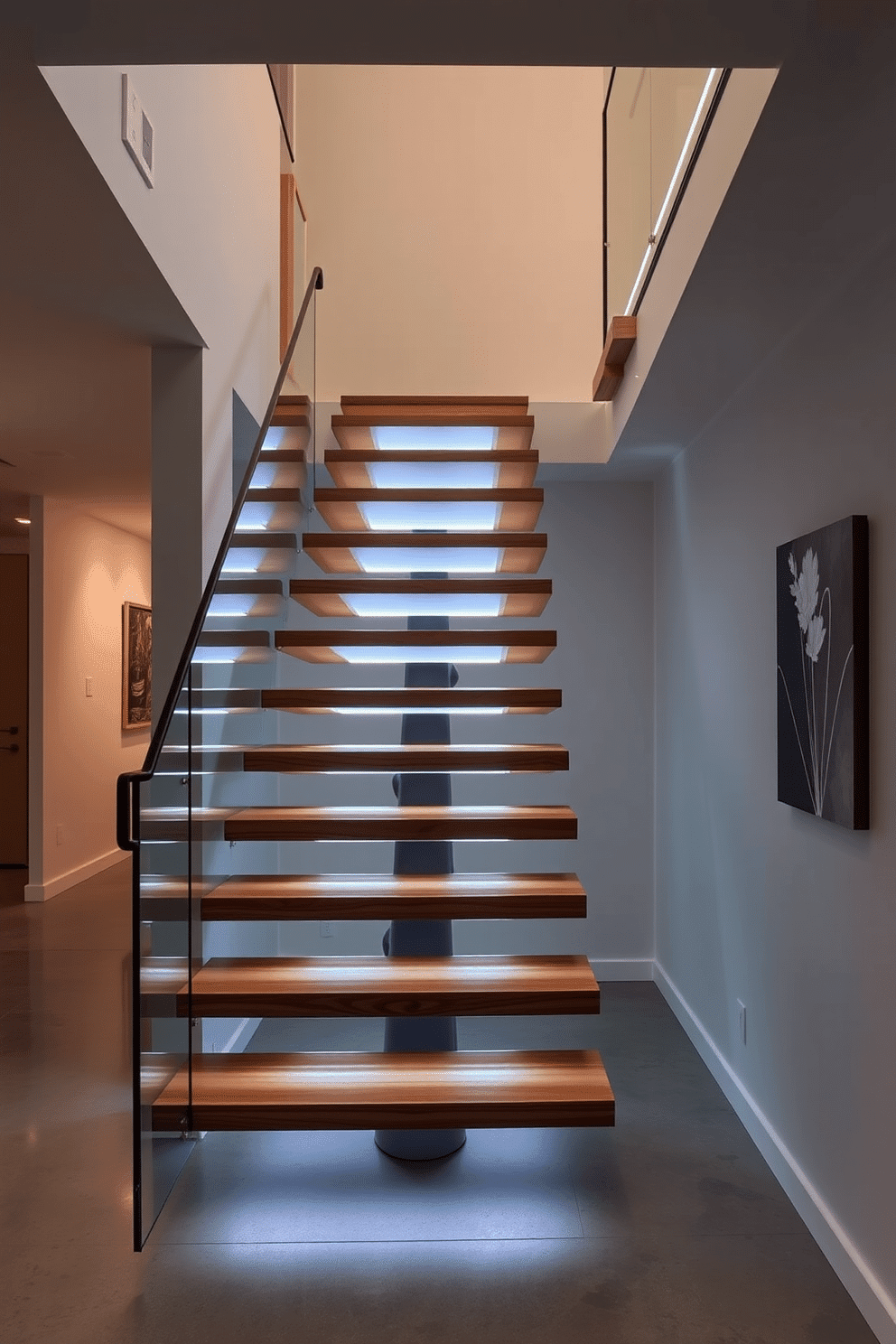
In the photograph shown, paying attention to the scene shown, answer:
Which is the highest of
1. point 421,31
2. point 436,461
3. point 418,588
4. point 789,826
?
point 421,31

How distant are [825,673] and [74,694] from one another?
5862 mm

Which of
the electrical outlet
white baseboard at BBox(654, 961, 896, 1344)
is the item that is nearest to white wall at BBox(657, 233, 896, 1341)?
white baseboard at BBox(654, 961, 896, 1344)

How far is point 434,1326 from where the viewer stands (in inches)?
92.0

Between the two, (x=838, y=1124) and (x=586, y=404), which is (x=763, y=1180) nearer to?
(x=838, y=1124)

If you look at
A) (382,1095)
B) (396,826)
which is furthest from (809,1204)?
(396,826)

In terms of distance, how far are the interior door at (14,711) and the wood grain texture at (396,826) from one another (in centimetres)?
531

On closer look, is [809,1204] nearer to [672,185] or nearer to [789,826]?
[789,826]

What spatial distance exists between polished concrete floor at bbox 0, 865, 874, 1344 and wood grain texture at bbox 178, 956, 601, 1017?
0.58 meters

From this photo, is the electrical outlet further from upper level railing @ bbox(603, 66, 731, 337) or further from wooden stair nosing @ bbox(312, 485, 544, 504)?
wooden stair nosing @ bbox(312, 485, 544, 504)

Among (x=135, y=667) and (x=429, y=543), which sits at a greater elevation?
(x=429, y=543)

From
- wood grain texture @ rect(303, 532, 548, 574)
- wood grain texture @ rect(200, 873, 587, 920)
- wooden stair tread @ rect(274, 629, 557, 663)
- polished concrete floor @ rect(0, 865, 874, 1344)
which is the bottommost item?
polished concrete floor @ rect(0, 865, 874, 1344)

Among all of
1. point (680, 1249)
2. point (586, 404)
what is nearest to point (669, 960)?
point (680, 1249)

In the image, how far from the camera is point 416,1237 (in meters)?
2.70

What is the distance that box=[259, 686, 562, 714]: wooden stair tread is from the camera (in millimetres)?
3508
